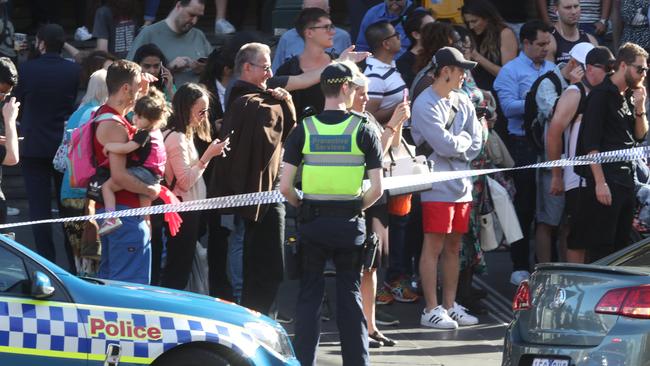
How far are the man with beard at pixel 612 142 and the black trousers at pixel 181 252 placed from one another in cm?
302

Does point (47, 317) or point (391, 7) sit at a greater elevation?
point (391, 7)

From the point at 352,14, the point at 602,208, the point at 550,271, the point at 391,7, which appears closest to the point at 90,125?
the point at 550,271

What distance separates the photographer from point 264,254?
32.1ft

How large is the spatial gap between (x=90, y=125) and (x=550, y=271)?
330 centimetres

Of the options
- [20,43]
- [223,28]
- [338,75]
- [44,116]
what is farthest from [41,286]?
[223,28]

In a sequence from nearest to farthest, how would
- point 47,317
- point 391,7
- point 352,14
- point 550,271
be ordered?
1. point 47,317
2. point 550,271
3. point 391,7
4. point 352,14

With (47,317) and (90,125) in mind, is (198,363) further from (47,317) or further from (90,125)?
(90,125)

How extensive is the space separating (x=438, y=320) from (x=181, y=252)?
6.88 feet

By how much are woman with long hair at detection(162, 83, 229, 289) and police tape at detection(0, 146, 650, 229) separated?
0.59 feet

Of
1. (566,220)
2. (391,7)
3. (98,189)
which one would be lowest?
(566,220)

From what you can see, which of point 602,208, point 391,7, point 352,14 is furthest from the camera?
point 352,14

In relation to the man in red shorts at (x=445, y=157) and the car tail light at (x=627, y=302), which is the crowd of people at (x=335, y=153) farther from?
the car tail light at (x=627, y=302)

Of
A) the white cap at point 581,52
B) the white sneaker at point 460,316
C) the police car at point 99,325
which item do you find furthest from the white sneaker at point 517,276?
the police car at point 99,325

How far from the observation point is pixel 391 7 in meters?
13.2
